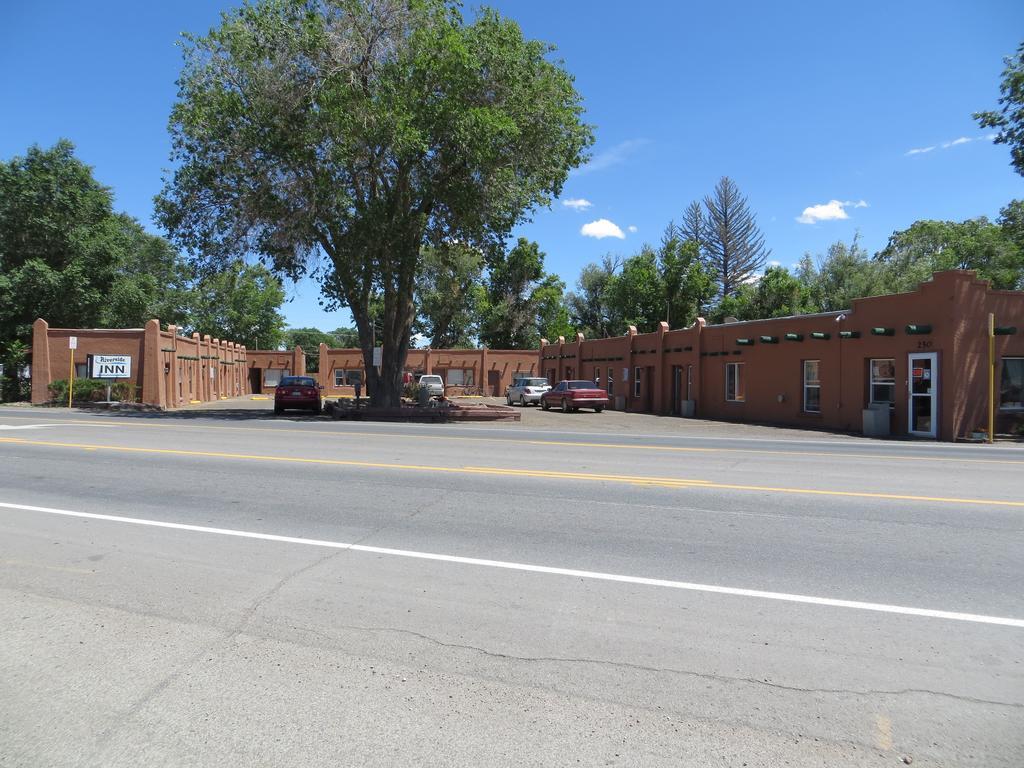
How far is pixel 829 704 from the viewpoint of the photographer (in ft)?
12.5

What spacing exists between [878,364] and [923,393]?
197 centimetres

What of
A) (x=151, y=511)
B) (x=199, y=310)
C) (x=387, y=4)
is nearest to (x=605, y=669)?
(x=151, y=511)

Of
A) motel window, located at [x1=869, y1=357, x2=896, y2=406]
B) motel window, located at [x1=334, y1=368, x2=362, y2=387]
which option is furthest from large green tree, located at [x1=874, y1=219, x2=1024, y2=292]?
motel window, located at [x1=334, y1=368, x2=362, y2=387]

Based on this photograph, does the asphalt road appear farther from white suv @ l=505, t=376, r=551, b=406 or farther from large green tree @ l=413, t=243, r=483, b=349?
large green tree @ l=413, t=243, r=483, b=349

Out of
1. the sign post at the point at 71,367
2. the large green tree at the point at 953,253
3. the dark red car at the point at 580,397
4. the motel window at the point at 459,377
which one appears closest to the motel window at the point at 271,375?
the motel window at the point at 459,377

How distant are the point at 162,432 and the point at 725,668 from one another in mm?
18178

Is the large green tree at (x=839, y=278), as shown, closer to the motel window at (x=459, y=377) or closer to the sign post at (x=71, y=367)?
the motel window at (x=459, y=377)

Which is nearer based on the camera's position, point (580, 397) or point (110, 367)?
point (580, 397)

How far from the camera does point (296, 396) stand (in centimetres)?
3222

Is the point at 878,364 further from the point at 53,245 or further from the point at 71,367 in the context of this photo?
the point at 53,245

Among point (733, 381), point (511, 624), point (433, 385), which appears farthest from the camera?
point (433, 385)

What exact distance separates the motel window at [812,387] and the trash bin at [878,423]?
353cm

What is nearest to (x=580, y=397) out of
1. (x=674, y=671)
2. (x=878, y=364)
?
(x=878, y=364)

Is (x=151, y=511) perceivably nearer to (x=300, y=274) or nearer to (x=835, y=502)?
(x=835, y=502)
